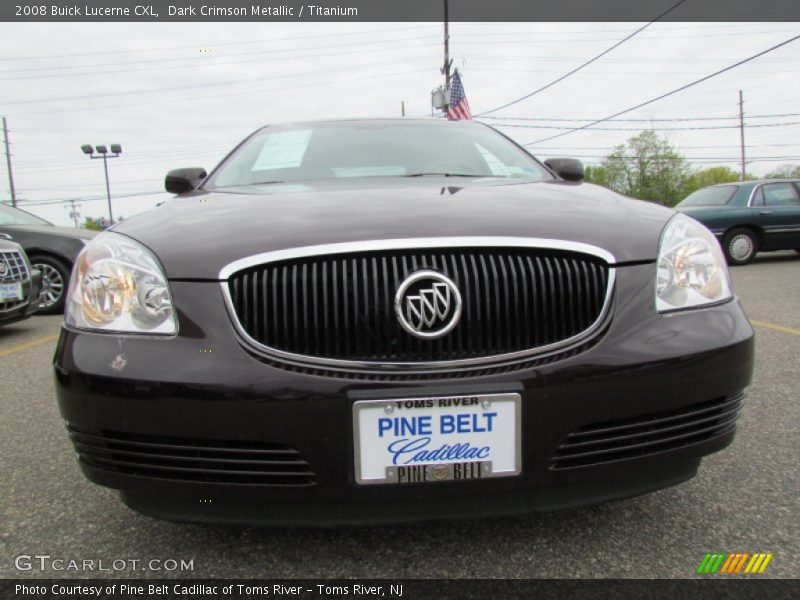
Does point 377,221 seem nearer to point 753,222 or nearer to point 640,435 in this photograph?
point 640,435

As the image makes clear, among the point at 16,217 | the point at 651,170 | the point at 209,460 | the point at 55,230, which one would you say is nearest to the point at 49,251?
the point at 55,230

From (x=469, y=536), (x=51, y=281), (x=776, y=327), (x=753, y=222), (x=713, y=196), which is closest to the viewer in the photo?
(x=469, y=536)

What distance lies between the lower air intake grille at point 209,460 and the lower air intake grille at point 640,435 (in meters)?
0.59

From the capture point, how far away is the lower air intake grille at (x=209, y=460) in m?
1.34

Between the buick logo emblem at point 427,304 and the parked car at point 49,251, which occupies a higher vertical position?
the buick logo emblem at point 427,304

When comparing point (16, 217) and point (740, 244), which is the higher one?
point (16, 217)

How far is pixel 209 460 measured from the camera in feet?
4.42

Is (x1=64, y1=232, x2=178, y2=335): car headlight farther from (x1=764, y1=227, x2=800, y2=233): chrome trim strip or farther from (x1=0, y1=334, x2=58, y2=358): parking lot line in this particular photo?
(x1=764, y1=227, x2=800, y2=233): chrome trim strip

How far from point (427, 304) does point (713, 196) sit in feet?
33.2

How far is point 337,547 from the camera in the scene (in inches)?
62.6

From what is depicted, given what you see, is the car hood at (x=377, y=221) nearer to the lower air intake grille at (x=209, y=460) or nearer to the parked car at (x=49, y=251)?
the lower air intake grille at (x=209, y=460)

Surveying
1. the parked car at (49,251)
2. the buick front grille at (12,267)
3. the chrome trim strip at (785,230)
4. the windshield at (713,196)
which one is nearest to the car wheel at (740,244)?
the chrome trim strip at (785,230)

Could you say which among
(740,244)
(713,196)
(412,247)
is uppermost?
(412,247)

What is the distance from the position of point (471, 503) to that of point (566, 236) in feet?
2.18
